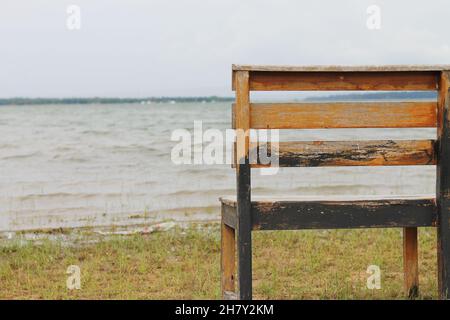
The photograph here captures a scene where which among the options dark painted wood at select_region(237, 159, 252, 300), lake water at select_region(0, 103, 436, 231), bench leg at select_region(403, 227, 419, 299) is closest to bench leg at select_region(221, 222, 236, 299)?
dark painted wood at select_region(237, 159, 252, 300)

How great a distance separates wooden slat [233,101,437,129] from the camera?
485 centimetres

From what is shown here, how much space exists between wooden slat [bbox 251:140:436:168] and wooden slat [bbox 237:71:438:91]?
349mm

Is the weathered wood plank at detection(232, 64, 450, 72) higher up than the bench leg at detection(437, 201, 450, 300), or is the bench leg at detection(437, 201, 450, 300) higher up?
the weathered wood plank at detection(232, 64, 450, 72)

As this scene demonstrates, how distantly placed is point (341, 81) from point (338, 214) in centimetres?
86

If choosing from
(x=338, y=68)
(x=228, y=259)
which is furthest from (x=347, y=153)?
(x=228, y=259)

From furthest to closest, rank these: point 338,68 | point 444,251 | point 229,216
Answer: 1. point 229,216
2. point 444,251
3. point 338,68

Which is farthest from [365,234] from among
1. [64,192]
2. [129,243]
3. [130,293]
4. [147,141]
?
[147,141]

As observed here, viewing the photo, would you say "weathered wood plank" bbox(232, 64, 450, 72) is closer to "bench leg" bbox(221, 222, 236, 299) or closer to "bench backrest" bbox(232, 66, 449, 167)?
"bench backrest" bbox(232, 66, 449, 167)

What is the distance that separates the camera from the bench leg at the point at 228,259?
18.4ft

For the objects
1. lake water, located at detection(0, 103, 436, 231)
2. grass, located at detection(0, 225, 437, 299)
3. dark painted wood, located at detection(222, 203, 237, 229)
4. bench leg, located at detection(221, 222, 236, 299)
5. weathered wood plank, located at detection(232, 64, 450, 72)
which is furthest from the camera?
lake water, located at detection(0, 103, 436, 231)

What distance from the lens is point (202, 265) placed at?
7.64m

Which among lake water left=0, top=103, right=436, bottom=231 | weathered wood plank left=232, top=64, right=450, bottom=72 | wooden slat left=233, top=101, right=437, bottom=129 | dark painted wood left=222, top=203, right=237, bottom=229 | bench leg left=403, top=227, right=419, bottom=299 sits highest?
weathered wood plank left=232, top=64, right=450, bottom=72

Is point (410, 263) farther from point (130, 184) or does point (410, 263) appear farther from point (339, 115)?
point (130, 184)

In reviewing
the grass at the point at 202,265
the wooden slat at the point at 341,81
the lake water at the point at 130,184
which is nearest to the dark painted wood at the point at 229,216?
the wooden slat at the point at 341,81
